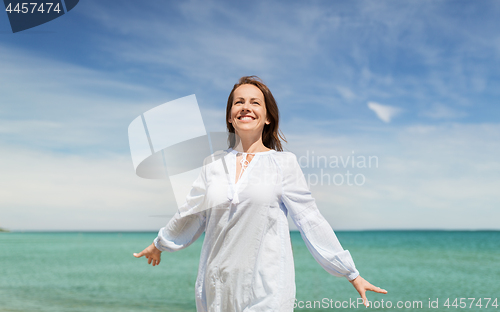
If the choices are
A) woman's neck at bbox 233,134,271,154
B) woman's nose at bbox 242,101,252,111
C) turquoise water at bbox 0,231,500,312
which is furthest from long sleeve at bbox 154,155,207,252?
turquoise water at bbox 0,231,500,312

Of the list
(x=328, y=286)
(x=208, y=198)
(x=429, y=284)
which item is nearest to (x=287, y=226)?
(x=208, y=198)

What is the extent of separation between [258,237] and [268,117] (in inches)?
28.2

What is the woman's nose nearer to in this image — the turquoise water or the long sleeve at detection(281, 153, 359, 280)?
the long sleeve at detection(281, 153, 359, 280)

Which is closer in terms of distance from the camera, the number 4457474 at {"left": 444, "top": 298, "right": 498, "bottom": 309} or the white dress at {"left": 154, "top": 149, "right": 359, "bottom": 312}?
the white dress at {"left": 154, "top": 149, "right": 359, "bottom": 312}

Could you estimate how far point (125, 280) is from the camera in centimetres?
1395

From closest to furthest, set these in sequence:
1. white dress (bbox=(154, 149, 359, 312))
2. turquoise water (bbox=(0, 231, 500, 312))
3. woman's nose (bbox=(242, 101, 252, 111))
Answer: white dress (bbox=(154, 149, 359, 312)) < woman's nose (bbox=(242, 101, 252, 111)) < turquoise water (bbox=(0, 231, 500, 312))

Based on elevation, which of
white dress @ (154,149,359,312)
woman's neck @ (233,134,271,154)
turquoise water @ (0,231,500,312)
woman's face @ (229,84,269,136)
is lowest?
turquoise water @ (0,231,500,312)

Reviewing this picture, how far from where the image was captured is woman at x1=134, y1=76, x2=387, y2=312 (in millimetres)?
1908

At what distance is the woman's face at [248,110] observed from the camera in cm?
214

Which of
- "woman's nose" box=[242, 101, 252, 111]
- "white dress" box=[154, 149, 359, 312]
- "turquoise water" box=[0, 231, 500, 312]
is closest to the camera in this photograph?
"white dress" box=[154, 149, 359, 312]

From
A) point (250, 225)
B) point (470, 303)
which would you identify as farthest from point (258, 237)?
point (470, 303)

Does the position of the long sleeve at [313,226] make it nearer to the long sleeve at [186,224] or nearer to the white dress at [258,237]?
the white dress at [258,237]

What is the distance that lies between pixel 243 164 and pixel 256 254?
1.59ft

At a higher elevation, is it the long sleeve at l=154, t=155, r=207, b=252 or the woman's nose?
the woman's nose
